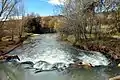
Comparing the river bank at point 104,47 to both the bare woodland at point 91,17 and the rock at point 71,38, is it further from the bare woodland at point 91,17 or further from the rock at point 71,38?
the bare woodland at point 91,17

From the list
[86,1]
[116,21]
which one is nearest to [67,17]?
[86,1]

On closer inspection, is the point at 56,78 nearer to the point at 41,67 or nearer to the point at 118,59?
the point at 41,67

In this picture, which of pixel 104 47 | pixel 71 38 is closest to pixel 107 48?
pixel 104 47

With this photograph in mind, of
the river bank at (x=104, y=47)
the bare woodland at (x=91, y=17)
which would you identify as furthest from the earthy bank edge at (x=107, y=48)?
the bare woodland at (x=91, y=17)

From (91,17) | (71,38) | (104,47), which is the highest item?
(91,17)

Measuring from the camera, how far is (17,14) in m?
48.5

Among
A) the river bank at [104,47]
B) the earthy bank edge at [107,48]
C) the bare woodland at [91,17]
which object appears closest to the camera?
the earthy bank edge at [107,48]

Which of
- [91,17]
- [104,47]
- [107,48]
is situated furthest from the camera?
[91,17]

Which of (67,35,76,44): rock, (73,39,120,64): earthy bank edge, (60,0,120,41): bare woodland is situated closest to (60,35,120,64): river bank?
(73,39,120,64): earthy bank edge

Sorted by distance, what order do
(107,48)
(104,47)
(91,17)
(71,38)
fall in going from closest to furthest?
(107,48)
(104,47)
(91,17)
(71,38)

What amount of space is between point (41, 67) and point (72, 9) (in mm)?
17020

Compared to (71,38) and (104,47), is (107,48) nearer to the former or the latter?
(104,47)

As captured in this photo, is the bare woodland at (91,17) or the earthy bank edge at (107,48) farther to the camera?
the bare woodland at (91,17)

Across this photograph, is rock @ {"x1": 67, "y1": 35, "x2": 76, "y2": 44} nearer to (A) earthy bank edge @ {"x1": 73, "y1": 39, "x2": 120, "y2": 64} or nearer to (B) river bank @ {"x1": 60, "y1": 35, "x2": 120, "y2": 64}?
(B) river bank @ {"x1": 60, "y1": 35, "x2": 120, "y2": 64}
